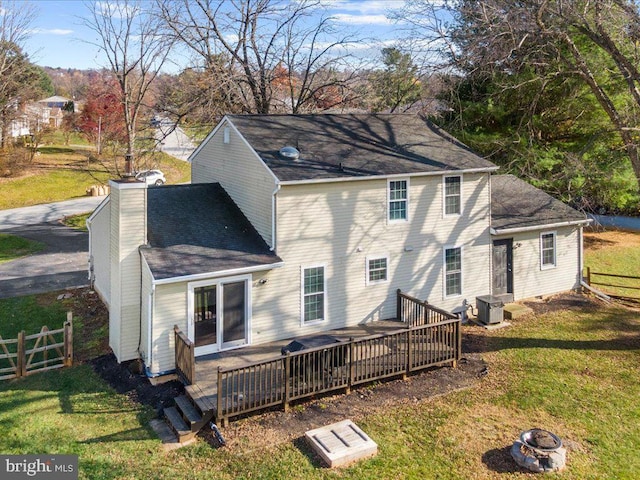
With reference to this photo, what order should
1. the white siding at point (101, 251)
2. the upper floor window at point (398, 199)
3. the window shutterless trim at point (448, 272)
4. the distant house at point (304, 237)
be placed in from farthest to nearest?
the window shutterless trim at point (448, 272), the white siding at point (101, 251), the upper floor window at point (398, 199), the distant house at point (304, 237)

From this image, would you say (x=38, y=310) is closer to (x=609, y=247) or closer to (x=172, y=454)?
(x=172, y=454)

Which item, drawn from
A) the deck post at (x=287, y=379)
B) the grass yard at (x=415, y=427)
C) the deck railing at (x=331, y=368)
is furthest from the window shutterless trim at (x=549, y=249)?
the deck post at (x=287, y=379)

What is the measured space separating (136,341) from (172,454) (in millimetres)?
4174

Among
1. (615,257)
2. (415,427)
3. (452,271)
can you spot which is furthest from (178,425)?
(615,257)

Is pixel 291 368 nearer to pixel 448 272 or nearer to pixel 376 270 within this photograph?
pixel 376 270

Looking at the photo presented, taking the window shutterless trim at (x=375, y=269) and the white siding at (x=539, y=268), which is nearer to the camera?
the window shutterless trim at (x=375, y=269)

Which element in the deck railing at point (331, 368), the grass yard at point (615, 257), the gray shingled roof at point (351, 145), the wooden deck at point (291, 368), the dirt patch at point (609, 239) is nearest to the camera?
the wooden deck at point (291, 368)

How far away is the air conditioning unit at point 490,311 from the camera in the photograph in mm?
15648

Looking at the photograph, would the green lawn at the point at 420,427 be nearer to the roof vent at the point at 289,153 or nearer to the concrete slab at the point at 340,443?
the concrete slab at the point at 340,443

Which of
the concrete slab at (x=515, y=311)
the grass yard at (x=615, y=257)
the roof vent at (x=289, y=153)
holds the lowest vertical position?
the concrete slab at (x=515, y=311)

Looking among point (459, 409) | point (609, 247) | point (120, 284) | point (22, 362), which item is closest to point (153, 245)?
point (120, 284)

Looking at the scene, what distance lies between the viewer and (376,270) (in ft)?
48.8

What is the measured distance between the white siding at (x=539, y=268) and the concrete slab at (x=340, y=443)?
9.94 metres
